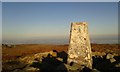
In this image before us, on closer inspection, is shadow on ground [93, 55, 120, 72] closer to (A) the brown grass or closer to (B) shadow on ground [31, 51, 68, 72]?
(B) shadow on ground [31, 51, 68, 72]

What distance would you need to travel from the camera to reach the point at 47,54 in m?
25.0

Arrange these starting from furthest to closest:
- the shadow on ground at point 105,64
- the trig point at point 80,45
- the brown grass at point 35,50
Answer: the brown grass at point 35,50, the trig point at point 80,45, the shadow on ground at point 105,64

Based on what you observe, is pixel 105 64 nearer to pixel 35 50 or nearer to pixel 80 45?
pixel 80 45

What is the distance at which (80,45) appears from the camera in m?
18.3

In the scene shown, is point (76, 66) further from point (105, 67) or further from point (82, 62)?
point (105, 67)

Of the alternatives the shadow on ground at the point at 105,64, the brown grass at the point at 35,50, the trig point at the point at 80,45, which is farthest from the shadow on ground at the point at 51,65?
the brown grass at the point at 35,50

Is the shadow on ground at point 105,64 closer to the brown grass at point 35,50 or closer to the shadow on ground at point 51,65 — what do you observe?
the shadow on ground at point 51,65

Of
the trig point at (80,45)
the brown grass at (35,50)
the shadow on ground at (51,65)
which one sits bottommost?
the shadow on ground at (51,65)

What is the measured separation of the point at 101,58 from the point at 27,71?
27.3 feet

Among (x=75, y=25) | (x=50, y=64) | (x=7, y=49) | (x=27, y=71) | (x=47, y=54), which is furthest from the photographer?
(x=7, y=49)

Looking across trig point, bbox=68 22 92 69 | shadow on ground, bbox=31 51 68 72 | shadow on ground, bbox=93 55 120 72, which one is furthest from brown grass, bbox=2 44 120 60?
trig point, bbox=68 22 92 69

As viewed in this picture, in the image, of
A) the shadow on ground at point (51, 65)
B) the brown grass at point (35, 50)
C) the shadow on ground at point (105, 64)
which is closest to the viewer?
the shadow on ground at point (105, 64)

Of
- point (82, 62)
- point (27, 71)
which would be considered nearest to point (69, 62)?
point (82, 62)

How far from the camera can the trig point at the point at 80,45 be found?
1812 cm
